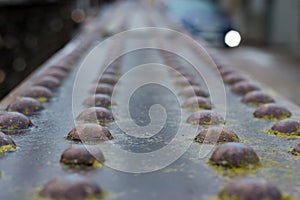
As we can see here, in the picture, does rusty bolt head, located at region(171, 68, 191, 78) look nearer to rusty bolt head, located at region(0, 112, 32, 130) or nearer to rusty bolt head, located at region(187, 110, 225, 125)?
rusty bolt head, located at region(187, 110, 225, 125)

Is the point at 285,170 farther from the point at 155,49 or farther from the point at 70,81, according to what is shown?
the point at 155,49

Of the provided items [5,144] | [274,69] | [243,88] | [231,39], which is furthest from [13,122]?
[231,39]

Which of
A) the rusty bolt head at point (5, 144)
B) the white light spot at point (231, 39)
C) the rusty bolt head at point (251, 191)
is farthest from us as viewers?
the white light spot at point (231, 39)

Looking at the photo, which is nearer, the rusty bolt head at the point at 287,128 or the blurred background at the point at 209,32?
the rusty bolt head at the point at 287,128

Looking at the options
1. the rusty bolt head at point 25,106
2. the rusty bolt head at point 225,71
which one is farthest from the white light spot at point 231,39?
the rusty bolt head at point 25,106

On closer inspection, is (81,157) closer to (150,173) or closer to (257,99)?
(150,173)

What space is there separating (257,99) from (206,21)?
51.5ft

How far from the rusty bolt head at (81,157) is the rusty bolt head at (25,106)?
71 centimetres

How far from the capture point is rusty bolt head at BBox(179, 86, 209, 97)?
2.47 m

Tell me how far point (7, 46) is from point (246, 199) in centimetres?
529

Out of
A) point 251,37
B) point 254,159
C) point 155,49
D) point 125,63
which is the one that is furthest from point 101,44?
point 251,37

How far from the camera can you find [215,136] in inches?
63.7

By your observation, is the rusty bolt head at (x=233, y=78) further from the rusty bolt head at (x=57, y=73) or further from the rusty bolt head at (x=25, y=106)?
the rusty bolt head at (x=25, y=106)

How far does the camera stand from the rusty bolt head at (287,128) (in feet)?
5.73
